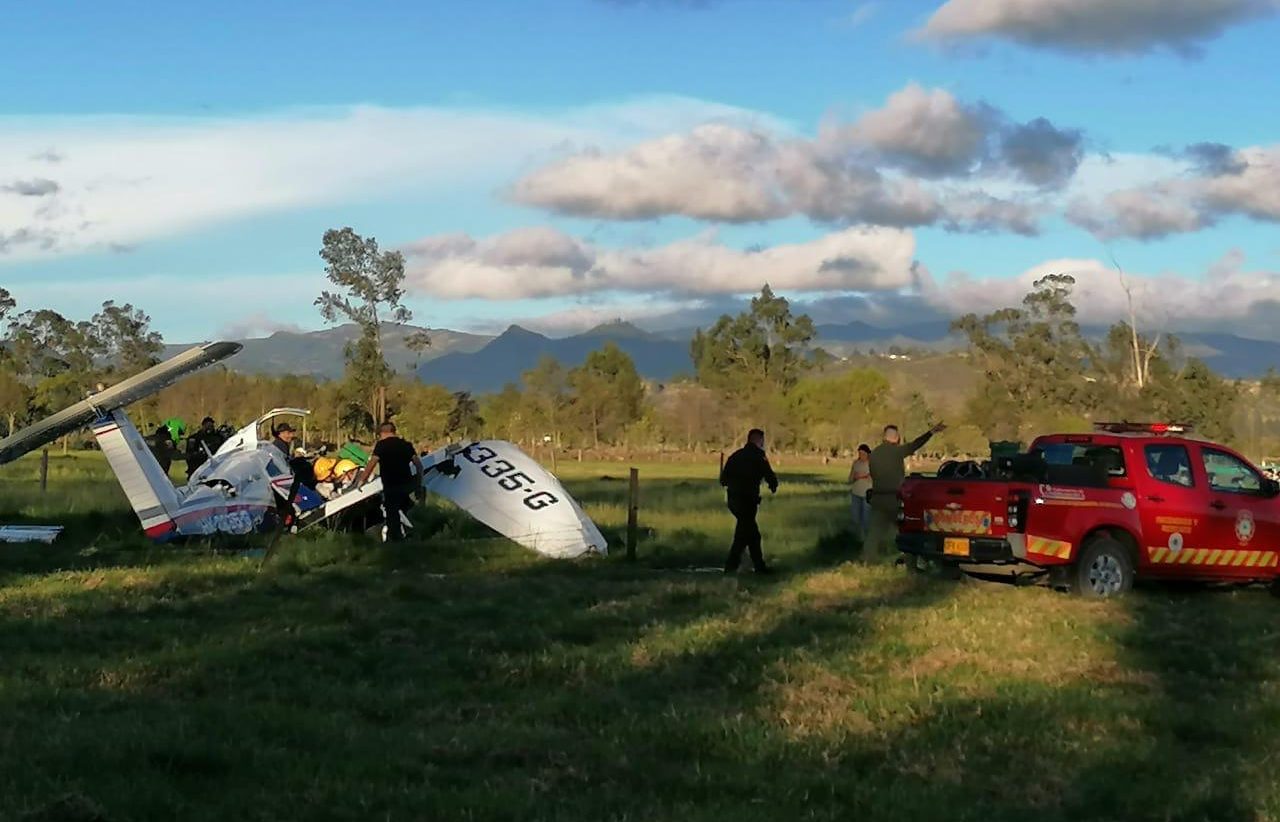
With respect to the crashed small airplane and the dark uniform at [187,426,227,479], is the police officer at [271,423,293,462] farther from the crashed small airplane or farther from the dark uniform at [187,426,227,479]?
the dark uniform at [187,426,227,479]

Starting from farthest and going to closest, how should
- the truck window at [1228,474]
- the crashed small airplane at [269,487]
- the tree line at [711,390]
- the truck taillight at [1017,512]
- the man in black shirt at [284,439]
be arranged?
the tree line at [711,390] → the man in black shirt at [284,439] → the crashed small airplane at [269,487] → the truck window at [1228,474] → the truck taillight at [1017,512]

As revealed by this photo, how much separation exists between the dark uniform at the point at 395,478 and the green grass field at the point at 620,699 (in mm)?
3111

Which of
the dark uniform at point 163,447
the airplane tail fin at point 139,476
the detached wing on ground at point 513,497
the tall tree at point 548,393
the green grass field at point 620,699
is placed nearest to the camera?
the green grass field at point 620,699

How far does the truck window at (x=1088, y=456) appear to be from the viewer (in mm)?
15062

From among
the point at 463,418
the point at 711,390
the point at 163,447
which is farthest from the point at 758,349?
the point at 163,447

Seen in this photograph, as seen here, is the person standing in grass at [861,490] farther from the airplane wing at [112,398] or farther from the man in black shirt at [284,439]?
the airplane wing at [112,398]

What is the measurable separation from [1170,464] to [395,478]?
9.07 m

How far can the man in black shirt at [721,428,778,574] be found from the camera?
653 inches

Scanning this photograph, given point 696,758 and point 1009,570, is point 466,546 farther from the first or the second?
point 696,758

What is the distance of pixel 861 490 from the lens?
852 inches

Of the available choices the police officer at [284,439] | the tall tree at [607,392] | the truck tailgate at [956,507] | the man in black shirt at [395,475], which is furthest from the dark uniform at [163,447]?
the tall tree at [607,392]

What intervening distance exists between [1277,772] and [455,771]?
3.93 meters

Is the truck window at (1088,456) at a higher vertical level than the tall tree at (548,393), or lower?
lower

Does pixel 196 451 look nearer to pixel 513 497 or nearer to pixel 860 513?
pixel 513 497
